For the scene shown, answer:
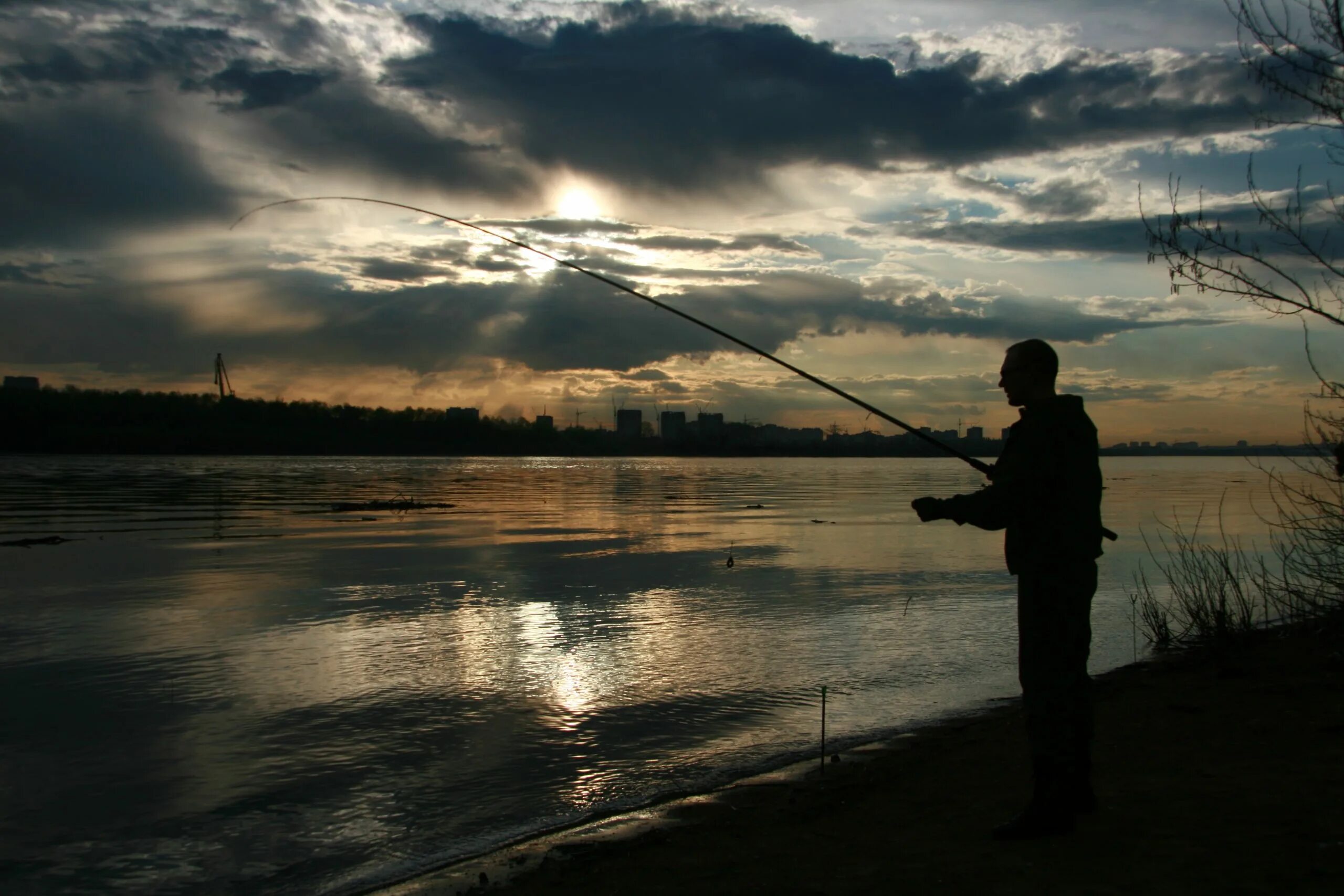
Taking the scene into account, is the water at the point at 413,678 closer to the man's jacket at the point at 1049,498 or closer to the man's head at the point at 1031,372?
the man's jacket at the point at 1049,498

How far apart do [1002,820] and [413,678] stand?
6438 millimetres

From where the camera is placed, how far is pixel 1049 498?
15.1ft

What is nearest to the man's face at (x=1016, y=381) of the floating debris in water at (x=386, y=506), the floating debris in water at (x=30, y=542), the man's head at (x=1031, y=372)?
the man's head at (x=1031, y=372)

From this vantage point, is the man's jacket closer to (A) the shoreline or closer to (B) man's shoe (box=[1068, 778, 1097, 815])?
(B) man's shoe (box=[1068, 778, 1097, 815])

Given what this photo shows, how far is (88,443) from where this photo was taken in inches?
5335

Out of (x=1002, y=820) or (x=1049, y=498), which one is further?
(x=1002, y=820)

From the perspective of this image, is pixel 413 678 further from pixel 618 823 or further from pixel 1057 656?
pixel 1057 656

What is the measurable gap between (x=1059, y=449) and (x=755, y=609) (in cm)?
990

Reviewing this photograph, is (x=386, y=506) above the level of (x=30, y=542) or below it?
below

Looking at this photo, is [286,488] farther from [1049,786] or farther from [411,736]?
[1049,786]

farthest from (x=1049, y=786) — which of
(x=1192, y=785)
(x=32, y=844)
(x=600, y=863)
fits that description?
(x=32, y=844)

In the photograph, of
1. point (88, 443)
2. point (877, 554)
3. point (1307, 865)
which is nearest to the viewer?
point (1307, 865)

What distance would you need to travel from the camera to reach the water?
19.8 ft

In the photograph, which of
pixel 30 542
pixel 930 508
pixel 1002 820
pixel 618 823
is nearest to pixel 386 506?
pixel 30 542
